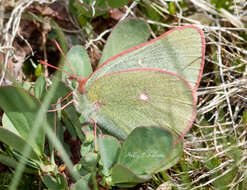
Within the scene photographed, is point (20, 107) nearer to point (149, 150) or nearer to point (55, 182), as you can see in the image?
point (55, 182)

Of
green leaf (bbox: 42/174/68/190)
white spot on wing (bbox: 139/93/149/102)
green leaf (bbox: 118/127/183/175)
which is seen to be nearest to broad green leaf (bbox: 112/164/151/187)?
green leaf (bbox: 118/127/183/175)

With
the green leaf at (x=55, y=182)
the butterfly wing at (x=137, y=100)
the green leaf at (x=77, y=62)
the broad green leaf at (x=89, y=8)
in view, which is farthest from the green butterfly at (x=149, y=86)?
the broad green leaf at (x=89, y=8)

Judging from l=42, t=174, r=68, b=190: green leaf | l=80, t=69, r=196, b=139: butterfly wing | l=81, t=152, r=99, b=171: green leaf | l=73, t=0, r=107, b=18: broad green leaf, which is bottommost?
l=42, t=174, r=68, b=190: green leaf

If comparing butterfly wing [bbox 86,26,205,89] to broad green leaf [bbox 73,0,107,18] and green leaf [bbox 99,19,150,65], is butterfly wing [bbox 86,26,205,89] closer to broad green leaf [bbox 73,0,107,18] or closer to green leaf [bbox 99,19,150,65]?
green leaf [bbox 99,19,150,65]

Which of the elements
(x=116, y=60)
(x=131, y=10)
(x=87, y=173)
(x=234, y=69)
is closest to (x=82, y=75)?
(x=116, y=60)

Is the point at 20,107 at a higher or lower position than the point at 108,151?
higher

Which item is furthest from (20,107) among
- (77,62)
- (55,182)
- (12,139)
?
(77,62)

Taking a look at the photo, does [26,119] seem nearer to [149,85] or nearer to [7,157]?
[7,157]
